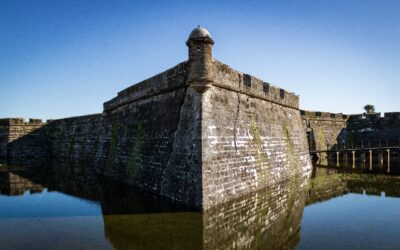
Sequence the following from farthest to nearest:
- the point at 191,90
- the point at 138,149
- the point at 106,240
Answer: the point at 138,149 < the point at 191,90 < the point at 106,240

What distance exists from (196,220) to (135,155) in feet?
22.1

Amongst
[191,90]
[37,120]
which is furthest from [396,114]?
[37,120]

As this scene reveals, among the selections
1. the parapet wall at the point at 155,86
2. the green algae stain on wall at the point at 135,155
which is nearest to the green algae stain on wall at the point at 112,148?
the parapet wall at the point at 155,86

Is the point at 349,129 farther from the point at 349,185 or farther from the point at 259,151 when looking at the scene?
the point at 259,151

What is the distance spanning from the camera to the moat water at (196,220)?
21.4ft

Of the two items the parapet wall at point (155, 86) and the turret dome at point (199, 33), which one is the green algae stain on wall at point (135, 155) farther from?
the turret dome at point (199, 33)

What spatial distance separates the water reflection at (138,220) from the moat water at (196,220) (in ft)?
0.07

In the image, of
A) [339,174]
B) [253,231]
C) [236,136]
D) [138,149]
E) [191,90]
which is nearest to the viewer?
[253,231]

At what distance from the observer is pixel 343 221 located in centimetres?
834

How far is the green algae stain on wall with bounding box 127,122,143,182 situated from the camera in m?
13.2

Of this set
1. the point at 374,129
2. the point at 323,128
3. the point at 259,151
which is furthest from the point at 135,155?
the point at 374,129

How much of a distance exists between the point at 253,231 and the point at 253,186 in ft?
14.2

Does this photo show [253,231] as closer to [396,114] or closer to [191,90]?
[191,90]

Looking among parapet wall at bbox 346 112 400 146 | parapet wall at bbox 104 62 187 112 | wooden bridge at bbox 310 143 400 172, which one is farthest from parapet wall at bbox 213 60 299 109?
parapet wall at bbox 346 112 400 146
